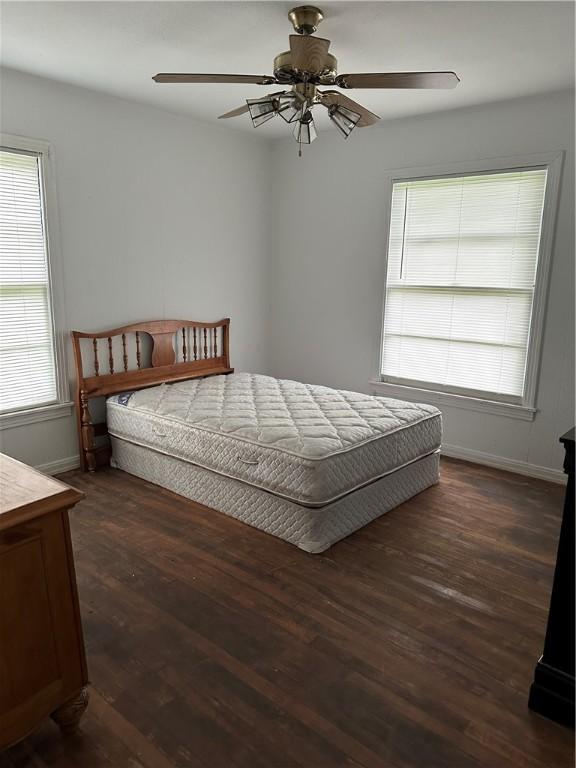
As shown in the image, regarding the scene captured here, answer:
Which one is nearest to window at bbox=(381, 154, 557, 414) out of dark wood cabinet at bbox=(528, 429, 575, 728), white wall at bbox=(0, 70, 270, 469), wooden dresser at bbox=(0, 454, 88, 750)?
white wall at bbox=(0, 70, 270, 469)

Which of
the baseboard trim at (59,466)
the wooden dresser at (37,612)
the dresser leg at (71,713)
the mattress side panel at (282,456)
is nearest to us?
the wooden dresser at (37,612)

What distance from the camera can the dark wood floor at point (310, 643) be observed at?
5.43 feet

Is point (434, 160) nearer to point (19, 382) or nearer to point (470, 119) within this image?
point (470, 119)

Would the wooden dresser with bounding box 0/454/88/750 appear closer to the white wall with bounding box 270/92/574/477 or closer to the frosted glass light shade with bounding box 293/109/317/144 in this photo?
the frosted glass light shade with bounding box 293/109/317/144

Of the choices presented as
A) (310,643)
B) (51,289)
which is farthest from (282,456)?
(51,289)

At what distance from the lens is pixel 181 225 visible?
14.6ft

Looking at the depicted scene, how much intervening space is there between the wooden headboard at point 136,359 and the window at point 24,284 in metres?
0.25

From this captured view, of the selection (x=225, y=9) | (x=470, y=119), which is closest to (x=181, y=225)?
(x=225, y=9)

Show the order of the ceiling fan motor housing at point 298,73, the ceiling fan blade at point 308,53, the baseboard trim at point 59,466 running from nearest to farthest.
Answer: the ceiling fan blade at point 308,53, the ceiling fan motor housing at point 298,73, the baseboard trim at point 59,466

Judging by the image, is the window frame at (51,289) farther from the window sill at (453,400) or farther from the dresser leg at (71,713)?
the window sill at (453,400)

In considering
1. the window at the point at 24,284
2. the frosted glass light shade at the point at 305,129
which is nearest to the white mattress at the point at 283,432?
the window at the point at 24,284

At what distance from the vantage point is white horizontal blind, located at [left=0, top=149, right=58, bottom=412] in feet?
11.1

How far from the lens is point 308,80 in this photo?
2375 mm

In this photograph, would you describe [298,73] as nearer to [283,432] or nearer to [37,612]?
[283,432]
